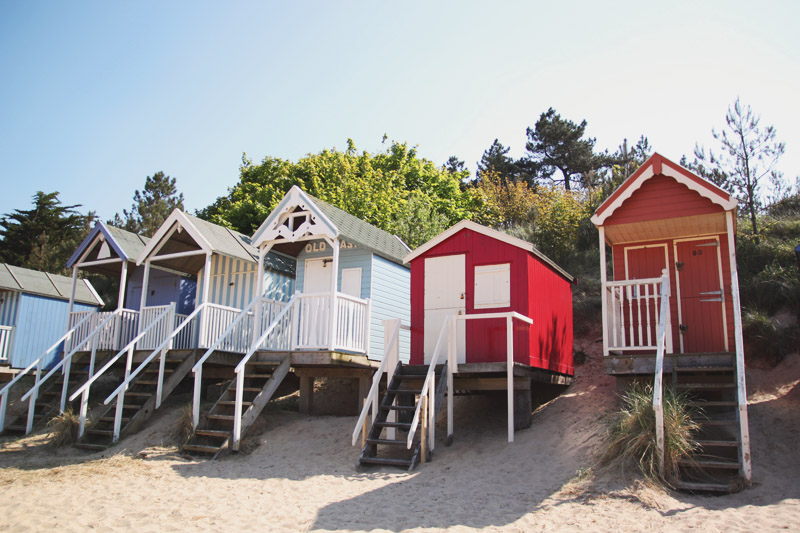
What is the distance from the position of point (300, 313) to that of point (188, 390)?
654 cm

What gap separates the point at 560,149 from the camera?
4047 centimetres

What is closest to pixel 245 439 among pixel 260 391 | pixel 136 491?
pixel 260 391

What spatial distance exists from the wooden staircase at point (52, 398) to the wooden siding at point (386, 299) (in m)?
6.83

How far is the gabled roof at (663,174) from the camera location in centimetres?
1059

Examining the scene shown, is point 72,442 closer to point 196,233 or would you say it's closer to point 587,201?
point 196,233

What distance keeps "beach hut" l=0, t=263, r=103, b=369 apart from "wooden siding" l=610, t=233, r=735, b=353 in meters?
15.9

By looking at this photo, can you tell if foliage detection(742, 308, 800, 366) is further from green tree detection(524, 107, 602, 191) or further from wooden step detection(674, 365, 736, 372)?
green tree detection(524, 107, 602, 191)

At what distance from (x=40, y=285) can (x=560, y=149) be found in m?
30.0

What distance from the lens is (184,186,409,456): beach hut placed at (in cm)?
1274

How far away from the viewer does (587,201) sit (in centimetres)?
2522

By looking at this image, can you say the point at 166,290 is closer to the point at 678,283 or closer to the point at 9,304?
the point at 9,304

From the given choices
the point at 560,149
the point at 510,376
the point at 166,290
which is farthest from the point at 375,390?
the point at 560,149

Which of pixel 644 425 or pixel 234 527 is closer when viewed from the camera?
pixel 234 527

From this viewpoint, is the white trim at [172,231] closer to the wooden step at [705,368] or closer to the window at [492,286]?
the window at [492,286]
